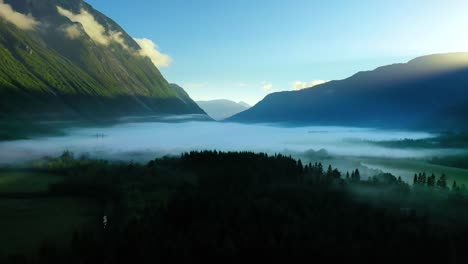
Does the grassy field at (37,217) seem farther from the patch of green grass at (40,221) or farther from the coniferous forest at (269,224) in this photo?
the coniferous forest at (269,224)

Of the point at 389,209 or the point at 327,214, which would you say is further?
the point at 389,209

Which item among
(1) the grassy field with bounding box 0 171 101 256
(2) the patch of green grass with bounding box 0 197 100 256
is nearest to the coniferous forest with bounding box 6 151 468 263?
(2) the patch of green grass with bounding box 0 197 100 256

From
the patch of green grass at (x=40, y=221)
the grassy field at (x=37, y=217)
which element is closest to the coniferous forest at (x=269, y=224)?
the patch of green grass at (x=40, y=221)

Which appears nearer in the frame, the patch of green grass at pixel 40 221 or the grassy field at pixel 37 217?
Answer: the patch of green grass at pixel 40 221

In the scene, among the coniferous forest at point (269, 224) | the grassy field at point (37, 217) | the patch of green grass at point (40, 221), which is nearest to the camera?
the coniferous forest at point (269, 224)

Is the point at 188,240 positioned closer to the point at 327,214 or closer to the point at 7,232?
the point at 327,214

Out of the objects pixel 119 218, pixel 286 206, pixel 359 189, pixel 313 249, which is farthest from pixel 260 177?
pixel 313 249

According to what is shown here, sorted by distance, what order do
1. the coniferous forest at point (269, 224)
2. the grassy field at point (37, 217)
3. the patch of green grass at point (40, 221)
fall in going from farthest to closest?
the grassy field at point (37, 217) → the patch of green grass at point (40, 221) → the coniferous forest at point (269, 224)

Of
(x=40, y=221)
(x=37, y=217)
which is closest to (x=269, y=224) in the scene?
(x=40, y=221)
